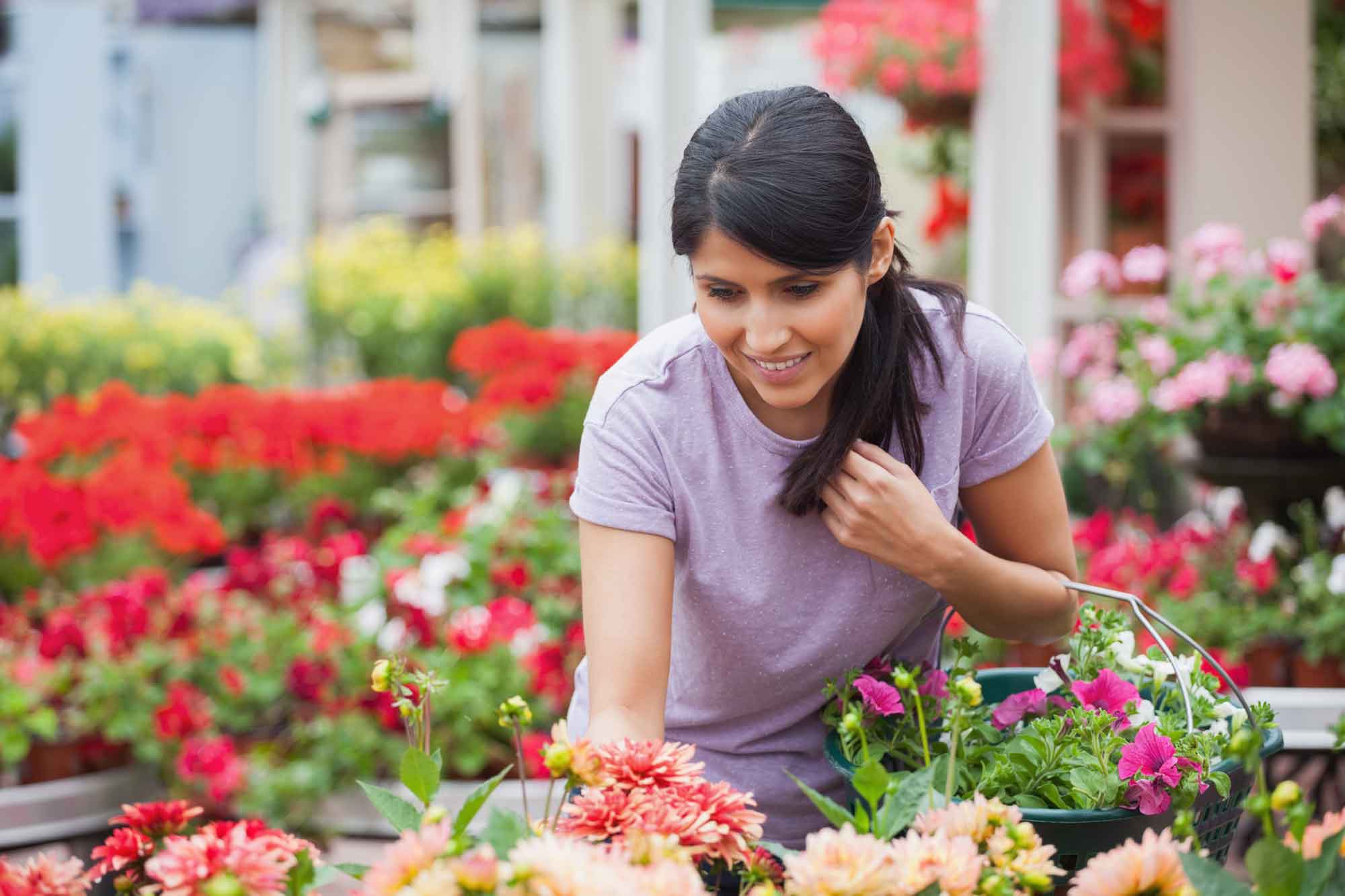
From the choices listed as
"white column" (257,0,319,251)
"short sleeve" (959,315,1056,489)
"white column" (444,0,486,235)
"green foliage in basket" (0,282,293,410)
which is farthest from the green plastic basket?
"white column" (444,0,486,235)

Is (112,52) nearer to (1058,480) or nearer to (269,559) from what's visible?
(269,559)

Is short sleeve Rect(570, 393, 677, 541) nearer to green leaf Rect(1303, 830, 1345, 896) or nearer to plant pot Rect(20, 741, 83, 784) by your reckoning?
green leaf Rect(1303, 830, 1345, 896)

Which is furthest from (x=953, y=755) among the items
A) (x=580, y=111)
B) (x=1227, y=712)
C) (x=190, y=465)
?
(x=580, y=111)

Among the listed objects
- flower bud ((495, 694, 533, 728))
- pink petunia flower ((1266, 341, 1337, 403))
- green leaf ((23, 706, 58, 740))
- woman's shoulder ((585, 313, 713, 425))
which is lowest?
green leaf ((23, 706, 58, 740))

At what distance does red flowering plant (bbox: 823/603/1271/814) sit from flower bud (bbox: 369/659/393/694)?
1.11 ft

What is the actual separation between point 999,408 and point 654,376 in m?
0.33

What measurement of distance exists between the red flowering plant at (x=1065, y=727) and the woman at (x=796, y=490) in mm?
86

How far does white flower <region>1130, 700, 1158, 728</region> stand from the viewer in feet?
3.63

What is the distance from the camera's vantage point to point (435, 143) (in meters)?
6.96

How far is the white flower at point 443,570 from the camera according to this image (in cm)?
295

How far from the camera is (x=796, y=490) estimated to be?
4.21ft

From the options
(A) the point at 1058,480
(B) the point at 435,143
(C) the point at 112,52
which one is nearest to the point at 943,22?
(A) the point at 1058,480

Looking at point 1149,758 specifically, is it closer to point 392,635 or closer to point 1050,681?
point 1050,681

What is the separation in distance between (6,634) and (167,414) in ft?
4.50
